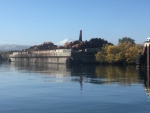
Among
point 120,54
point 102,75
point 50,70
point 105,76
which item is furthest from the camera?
point 120,54

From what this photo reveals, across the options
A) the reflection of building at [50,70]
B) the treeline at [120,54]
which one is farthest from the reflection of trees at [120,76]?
the treeline at [120,54]

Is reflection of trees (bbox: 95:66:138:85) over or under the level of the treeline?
under

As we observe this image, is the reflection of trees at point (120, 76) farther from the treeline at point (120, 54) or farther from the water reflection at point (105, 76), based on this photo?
the treeline at point (120, 54)

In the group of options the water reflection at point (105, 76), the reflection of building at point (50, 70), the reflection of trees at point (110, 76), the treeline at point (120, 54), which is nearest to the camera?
the water reflection at point (105, 76)

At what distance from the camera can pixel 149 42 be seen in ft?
349

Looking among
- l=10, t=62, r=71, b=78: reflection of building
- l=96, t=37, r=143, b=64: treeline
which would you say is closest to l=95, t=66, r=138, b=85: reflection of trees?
l=10, t=62, r=71, b=78: reflection of building

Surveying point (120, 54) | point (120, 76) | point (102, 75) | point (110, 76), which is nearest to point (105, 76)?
point (110, 76)

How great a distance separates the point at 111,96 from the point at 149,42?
6929 cm

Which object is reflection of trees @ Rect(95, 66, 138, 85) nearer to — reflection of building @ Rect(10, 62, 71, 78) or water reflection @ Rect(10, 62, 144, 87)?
water reflection @ Rect(10, 62, 144, 87)

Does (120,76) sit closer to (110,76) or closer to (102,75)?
(110,76)

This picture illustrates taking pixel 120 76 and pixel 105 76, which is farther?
pixel 105 76

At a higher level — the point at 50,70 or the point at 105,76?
the point at 50,70

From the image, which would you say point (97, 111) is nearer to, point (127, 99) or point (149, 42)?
point (127, 99)

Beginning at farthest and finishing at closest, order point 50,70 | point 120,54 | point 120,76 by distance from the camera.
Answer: point 120,54, point 50,70, point 120,76
